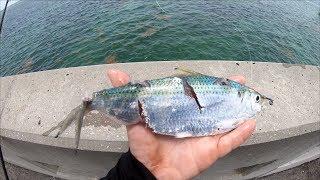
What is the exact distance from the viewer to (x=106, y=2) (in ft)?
66.9

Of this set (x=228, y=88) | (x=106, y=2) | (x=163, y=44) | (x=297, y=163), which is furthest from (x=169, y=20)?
(x=228, y=88)

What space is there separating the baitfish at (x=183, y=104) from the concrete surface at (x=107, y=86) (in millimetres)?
1532

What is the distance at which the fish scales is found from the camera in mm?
3379

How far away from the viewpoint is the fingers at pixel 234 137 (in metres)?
3.23

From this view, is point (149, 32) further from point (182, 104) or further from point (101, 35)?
point (182, 104)

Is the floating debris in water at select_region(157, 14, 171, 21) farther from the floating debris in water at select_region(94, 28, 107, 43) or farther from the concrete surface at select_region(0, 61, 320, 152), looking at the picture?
the concrete surface at select_region(0, 61, 320, 152)

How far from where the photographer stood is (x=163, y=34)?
1405cm

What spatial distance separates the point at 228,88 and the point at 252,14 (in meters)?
15.2

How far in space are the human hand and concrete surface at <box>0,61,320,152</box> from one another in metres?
1.47

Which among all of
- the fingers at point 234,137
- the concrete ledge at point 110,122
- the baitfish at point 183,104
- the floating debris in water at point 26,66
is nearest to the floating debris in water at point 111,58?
the floating debris in water at point 26,66

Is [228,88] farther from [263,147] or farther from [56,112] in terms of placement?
[56,112]

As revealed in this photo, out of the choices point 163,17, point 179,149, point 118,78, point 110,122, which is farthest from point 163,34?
point 179,149

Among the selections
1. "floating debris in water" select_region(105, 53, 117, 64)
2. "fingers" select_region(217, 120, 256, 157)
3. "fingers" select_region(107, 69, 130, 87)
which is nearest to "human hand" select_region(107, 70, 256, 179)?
"fingers" select_region(217, 120, 256, 157)

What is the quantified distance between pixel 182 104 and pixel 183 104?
0.01m
